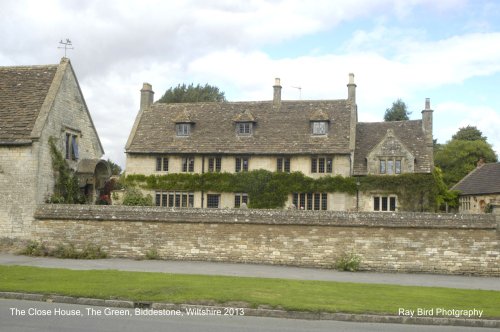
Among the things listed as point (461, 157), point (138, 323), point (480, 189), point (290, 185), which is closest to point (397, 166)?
point (290, 185)

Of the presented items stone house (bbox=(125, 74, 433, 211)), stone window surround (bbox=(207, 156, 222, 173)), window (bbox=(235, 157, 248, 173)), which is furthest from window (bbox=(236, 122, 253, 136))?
stone window surround (bbox=(207, 156, 222, 173))

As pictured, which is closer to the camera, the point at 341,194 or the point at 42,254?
the point at 42,254

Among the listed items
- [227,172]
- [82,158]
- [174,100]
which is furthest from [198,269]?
[174,100]

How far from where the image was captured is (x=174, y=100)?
76.9 meters

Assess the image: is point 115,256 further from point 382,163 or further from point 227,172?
point 382,163

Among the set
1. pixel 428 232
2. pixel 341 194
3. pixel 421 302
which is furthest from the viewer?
pixel 341 194

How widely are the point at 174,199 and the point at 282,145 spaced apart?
10004 mm

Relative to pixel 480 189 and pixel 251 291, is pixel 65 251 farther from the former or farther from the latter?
pixel 480 189

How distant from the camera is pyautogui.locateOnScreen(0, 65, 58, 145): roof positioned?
27547 mm

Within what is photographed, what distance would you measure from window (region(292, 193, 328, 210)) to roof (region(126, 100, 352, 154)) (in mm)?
3417

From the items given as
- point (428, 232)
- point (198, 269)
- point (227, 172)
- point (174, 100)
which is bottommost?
→ point (198, 269)

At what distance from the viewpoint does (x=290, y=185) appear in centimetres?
4069

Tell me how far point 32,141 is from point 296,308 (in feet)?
64.0

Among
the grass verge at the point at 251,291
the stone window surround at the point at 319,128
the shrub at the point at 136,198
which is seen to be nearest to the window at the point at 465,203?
the stone window surround at the point at 319,128
